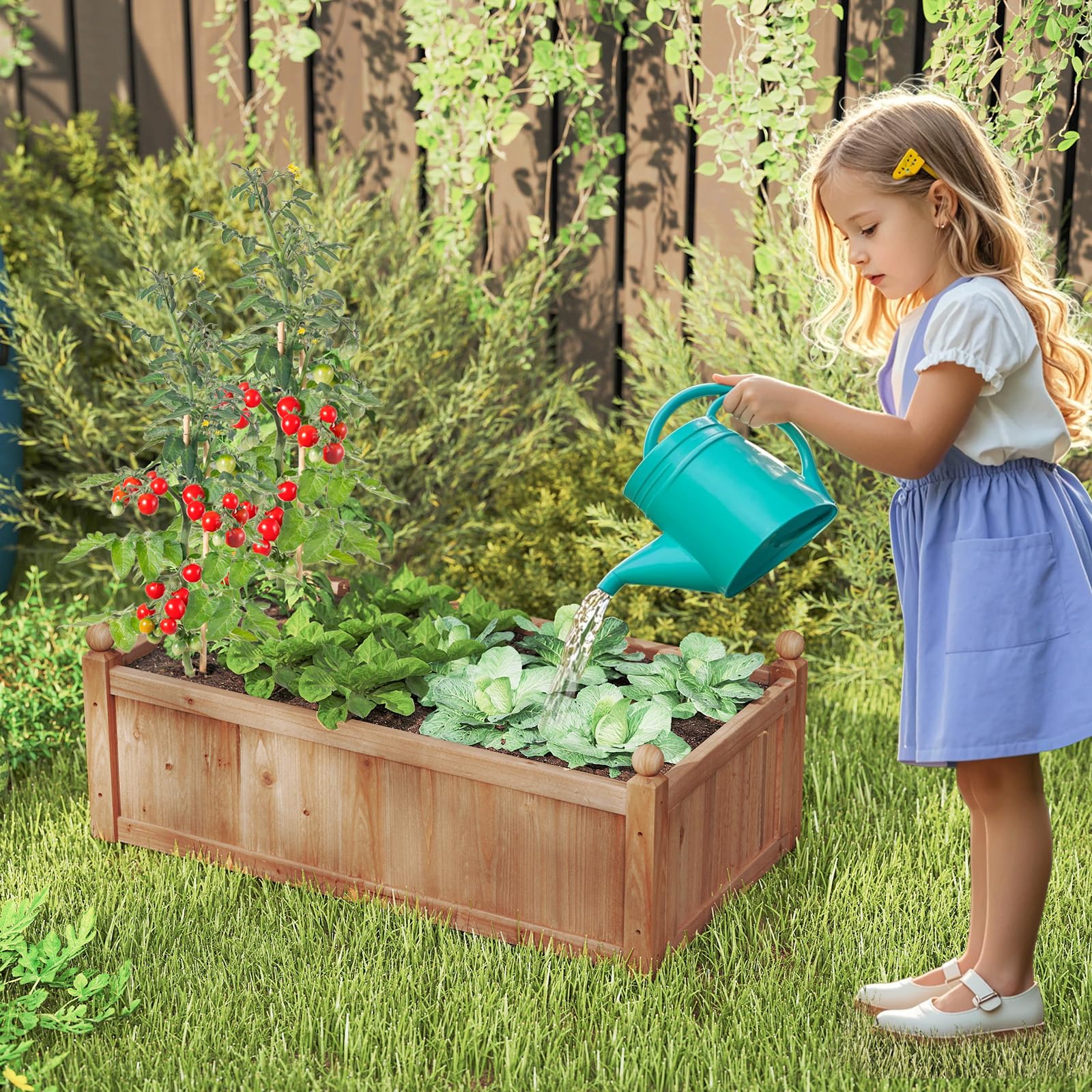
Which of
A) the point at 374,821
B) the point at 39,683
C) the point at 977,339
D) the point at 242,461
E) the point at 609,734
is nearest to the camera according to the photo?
the point at 977,339

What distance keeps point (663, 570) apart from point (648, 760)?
0.30 m

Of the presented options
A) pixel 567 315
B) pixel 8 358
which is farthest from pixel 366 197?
pixel 8 358

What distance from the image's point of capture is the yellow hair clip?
195cm

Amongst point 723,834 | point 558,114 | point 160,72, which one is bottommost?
point 723,834

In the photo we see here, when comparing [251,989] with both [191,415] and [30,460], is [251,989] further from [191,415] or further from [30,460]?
[30,460]

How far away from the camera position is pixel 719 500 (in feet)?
7.00

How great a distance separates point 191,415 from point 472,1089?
1.25m

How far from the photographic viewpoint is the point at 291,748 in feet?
8.33

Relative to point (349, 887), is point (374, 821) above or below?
above

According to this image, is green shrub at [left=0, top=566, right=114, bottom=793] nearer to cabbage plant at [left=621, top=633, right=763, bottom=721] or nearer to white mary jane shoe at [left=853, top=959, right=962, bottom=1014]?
cabbage plant at [left=621, top=633, right=763, bottom=721]

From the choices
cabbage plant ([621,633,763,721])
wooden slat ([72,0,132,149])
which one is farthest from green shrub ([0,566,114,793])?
wooden slat ([72,0,132,149])

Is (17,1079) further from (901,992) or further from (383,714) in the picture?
(901,992)

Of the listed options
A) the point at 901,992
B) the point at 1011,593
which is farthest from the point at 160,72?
the point at 901,992

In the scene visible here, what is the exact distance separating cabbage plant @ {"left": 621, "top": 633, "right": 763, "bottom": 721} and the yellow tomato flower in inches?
46.3
